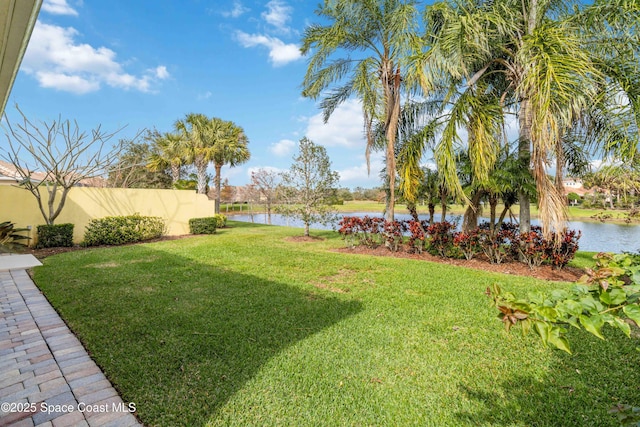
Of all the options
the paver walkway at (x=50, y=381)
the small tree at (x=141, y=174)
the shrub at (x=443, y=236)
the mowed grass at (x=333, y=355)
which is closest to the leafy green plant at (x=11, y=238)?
the mowed grass at (x=333, y=355)

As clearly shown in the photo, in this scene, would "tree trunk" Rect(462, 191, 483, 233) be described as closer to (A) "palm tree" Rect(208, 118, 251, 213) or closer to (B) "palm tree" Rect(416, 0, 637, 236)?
(B) "palm tree" Rect(416, 0, 637, 236)

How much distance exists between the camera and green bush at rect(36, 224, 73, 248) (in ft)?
28.0

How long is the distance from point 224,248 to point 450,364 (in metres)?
7.17

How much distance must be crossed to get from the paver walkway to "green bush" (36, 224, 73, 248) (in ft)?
20.2

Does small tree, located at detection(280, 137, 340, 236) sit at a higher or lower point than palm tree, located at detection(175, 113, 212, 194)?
lower

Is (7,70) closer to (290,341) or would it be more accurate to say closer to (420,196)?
(290,341)

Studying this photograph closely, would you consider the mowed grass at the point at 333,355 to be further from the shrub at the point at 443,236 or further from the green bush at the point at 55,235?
the green bush at the point at 55,235

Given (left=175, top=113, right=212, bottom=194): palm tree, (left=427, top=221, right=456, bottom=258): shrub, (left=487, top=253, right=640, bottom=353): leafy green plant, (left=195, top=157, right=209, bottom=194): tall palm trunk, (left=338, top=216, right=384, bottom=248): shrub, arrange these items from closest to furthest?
(left=487, top=253, right=640, bottom=353): leafy green plant
(left=427, top=221, right=456, bottom=258): shrub
(left=338, top=216, right=384, bottom=248): shrub
(left=175, top=113, right=212, bottom=194): palm tree
(left=195, top=157, right=209, bottom=194): tall palm trunk

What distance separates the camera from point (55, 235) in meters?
8.70

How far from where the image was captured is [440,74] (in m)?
6.09

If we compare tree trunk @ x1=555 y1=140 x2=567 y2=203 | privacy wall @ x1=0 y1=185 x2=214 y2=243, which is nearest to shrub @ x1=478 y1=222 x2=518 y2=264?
tree trunk @ x1=555 y1=140 x2=567 y2=203

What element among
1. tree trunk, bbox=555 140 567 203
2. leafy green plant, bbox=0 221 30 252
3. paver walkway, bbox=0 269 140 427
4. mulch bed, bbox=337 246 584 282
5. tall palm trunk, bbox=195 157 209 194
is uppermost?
tall palm trunk, bbox=195 157 209 194

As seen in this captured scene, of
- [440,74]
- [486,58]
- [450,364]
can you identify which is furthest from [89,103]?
[450,364]

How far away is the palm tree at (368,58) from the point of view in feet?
26.5
